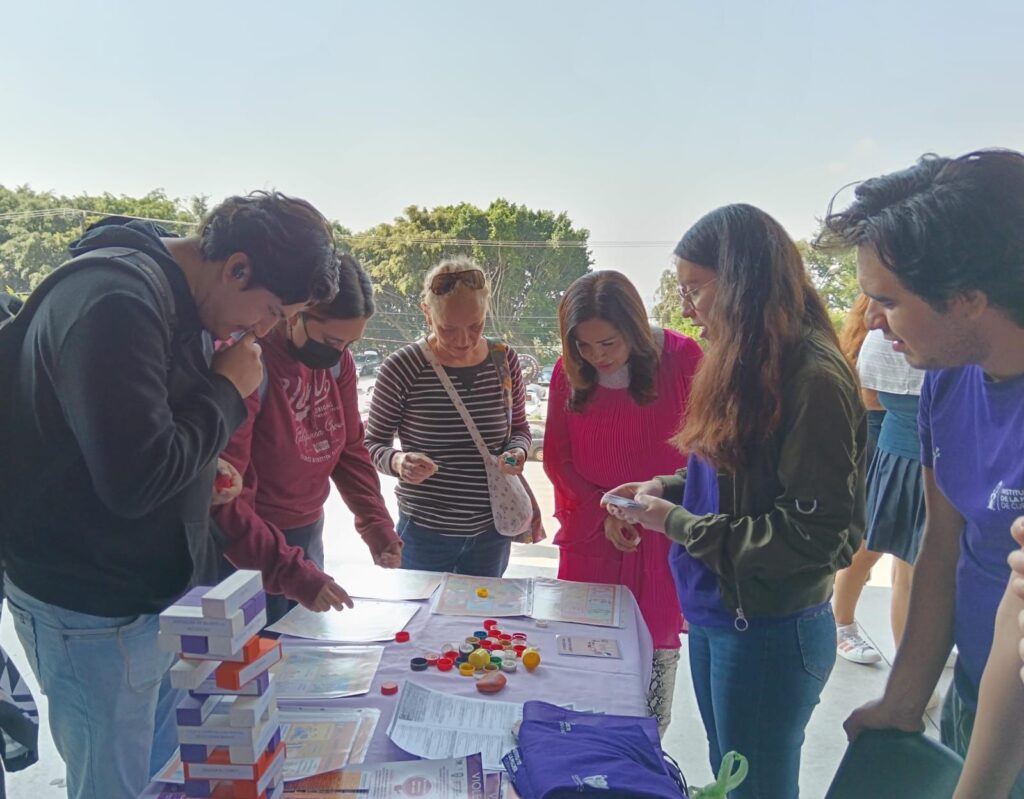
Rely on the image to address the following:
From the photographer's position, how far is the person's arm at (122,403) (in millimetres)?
786

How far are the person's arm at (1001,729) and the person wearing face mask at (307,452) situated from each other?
39.2 inches

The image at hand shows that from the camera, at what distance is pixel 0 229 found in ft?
14.3

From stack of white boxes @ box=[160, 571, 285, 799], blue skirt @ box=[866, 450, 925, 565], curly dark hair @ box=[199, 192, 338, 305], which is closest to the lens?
stack of white boxes @ box=[160, 571, 285, 799]

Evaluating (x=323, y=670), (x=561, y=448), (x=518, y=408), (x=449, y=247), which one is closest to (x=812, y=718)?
(x=561, y=448)

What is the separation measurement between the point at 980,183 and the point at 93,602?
1.34m

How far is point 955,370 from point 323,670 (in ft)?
3.72

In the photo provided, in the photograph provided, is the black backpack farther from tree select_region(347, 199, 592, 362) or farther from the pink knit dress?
tree select_region(347, 199, 592, 362)

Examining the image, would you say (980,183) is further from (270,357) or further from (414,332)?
(414,332)

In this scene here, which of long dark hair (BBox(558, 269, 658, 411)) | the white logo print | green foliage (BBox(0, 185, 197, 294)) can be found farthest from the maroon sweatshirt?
green foliage (BBox(0, 185, 197, 294))

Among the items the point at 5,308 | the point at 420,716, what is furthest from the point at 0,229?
the point at 420,716

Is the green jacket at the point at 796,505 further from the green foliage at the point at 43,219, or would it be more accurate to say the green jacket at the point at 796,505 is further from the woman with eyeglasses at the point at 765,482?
the green foliage at the point at 43,219

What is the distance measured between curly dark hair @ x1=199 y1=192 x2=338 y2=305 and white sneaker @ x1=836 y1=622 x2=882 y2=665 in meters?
2.42

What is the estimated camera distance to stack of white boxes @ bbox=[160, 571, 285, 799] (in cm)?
65

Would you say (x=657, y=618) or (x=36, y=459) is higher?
(x=36, y=459)
